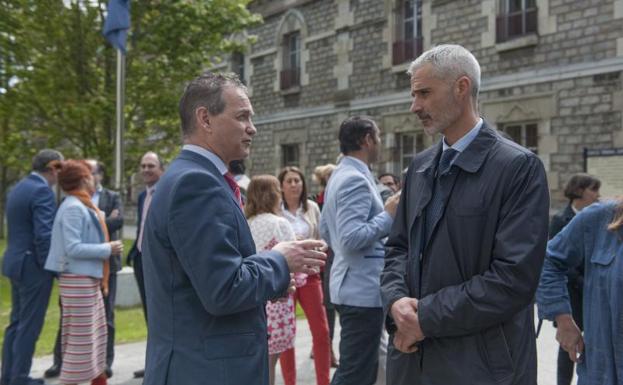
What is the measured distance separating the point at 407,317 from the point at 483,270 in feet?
1.06

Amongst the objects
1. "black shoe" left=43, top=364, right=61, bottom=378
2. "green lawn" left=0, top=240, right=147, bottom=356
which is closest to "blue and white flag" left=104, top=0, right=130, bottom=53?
"green lawn" left=0, top=240, right=147, bottom=356

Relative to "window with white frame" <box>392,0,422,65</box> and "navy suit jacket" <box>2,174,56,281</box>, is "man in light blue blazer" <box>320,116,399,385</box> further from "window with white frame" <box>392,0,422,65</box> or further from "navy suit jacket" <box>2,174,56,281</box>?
"window with white frame" <box>392,0,422,65</box>

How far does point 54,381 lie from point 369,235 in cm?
342

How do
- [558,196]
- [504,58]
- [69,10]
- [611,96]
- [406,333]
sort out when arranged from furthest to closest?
[69,10] → [504,58] → [558,196] → [611,96] → [406,333]

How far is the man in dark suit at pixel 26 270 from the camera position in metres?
A: 5.16

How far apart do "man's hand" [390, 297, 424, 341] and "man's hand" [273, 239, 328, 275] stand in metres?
0.34

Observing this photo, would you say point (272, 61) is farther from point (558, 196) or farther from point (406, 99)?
point (558, 196)

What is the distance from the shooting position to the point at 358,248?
409cm

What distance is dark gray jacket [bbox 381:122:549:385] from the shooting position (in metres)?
2.23

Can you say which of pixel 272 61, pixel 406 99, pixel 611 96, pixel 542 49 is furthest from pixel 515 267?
pixel 272 61

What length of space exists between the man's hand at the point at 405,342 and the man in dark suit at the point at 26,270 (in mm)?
3793

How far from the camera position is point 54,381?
5.70 metres

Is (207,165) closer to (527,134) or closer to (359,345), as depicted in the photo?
(359,345)

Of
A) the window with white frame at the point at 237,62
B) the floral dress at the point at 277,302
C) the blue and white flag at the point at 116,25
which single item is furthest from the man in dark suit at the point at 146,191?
the window with white frame at the point at 237,62
